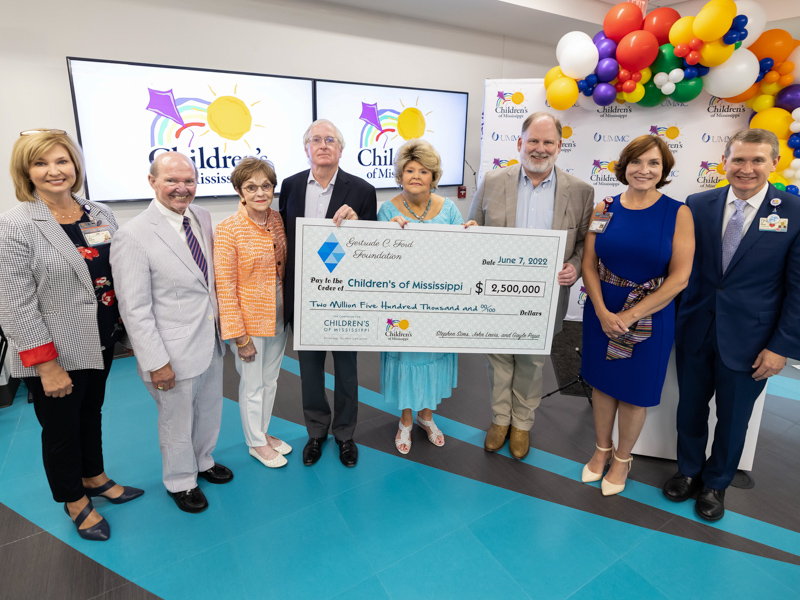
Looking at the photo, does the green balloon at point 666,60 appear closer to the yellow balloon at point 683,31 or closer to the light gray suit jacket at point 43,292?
the yellow balloon at point 683,31

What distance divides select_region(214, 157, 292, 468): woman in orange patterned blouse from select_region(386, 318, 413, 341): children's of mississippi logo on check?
60 centimetres

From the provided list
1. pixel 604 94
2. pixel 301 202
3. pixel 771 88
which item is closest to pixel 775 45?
pixel 771 88

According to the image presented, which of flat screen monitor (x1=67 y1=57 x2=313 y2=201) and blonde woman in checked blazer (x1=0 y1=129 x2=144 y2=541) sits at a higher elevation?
flat screen monitor (x1=67 y1=57 x2=313 y2=201)

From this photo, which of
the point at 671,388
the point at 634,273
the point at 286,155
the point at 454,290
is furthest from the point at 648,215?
the point at 286,155

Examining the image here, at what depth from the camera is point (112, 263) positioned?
1.88m

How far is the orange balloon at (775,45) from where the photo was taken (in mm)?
4191

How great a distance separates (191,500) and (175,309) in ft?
3.49

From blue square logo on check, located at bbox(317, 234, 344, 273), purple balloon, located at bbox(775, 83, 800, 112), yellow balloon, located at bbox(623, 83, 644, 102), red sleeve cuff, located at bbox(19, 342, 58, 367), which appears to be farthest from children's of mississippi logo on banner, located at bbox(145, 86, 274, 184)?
purple balloon, located at bbox(775, 83, 800, 112)

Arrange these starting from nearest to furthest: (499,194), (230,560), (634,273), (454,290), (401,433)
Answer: (230,560)
(634,273)
(454,290)
(499,194)
(401,433)

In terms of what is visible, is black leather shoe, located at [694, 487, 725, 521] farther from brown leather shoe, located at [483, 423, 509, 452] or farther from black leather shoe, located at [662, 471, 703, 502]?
brown leather shoe, located at [483, 423, 509, 452]

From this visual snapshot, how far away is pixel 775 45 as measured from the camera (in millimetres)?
4195

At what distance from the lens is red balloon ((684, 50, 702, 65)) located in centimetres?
A: 404

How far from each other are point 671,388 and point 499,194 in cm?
157

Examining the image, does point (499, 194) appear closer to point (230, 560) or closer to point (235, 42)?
point (230, 560)
